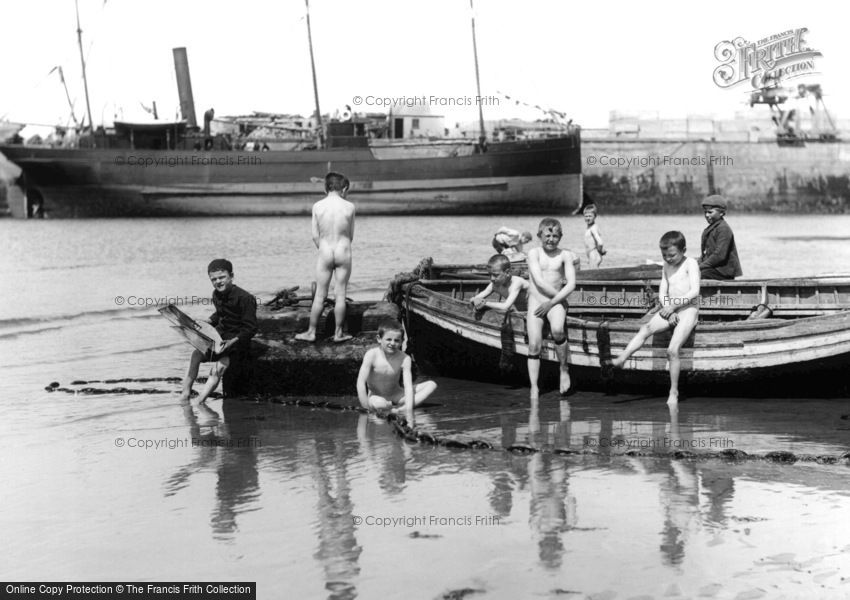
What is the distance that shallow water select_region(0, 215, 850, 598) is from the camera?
18.9ft

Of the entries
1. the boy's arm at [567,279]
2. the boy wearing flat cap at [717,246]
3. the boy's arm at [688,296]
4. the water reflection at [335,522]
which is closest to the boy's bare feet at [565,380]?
the boy's arm at [567,279]

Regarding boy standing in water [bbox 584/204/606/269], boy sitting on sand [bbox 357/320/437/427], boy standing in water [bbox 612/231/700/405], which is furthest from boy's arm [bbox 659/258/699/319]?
boy standing in water [bbox 584/204/606/269]

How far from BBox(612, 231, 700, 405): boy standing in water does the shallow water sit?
661 mm

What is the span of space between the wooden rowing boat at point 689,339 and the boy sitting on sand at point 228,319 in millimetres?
2334

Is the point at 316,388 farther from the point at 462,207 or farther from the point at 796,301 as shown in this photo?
the point at 462,207

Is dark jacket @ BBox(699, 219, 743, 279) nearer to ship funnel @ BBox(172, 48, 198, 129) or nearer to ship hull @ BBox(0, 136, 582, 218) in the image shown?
ship hull @ BBox(0, 136, 582, 218)

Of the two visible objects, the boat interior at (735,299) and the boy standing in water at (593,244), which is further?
the boy standing in water at (593,244)

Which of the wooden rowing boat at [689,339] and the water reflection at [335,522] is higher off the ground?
the wooden rowing boat at [689,339]

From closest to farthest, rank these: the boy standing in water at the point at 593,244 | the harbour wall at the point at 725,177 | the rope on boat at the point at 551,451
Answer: the rope on boat at the point at 551,451, the boy standing in water at the point at 593,244, the harbour wall at the point at 725,177

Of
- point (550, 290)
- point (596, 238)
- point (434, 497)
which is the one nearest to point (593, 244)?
point (596, 238)

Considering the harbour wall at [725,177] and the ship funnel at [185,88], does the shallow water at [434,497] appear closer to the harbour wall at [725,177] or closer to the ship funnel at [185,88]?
the ship funnel at [185,88]

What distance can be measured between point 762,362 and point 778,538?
4.10m

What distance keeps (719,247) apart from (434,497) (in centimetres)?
545

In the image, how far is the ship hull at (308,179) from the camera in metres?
69.2
